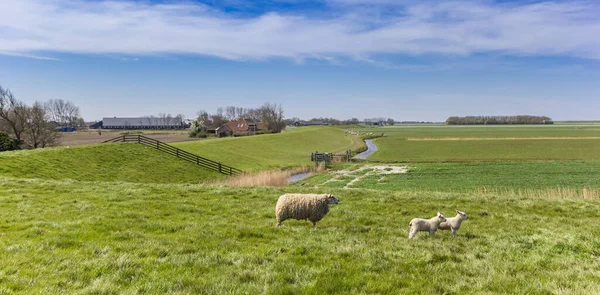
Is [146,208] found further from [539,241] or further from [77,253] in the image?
[539,241]

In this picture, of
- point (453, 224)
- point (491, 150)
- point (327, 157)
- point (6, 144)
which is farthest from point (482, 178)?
point (6, 144)

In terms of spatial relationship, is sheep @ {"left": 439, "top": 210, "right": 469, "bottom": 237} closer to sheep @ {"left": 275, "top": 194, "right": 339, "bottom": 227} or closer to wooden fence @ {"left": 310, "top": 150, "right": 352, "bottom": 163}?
sheep @ {"left": 275, "top": 194, "right": 339, "bottom": 227}

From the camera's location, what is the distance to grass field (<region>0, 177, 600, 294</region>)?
6.68 metres

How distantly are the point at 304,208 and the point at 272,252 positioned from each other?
3.12 metres

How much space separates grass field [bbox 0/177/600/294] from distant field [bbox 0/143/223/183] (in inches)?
798

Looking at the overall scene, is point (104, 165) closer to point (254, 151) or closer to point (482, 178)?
point (254, 151)

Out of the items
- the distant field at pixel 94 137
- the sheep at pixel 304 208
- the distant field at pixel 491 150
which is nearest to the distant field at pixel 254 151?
the distant field at pixel 491 150

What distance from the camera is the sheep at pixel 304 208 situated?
38.4 ft

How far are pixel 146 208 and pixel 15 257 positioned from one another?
23.5ft

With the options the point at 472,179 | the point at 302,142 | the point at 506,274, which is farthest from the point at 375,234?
the point at 302,142

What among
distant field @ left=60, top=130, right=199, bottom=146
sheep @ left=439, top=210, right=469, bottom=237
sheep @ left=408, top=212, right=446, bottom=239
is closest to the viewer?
sheep @ left=408, top=212, right=446, bottom=239

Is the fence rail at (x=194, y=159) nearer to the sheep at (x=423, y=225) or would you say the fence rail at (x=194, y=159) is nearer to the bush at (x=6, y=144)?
A: the bush at (x=6, y=144)

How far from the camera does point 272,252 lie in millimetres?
8742

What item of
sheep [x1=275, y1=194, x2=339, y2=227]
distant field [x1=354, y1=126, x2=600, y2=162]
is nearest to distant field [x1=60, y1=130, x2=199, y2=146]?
distant field [x1=354, y1=126, x2=600, y2=162]
